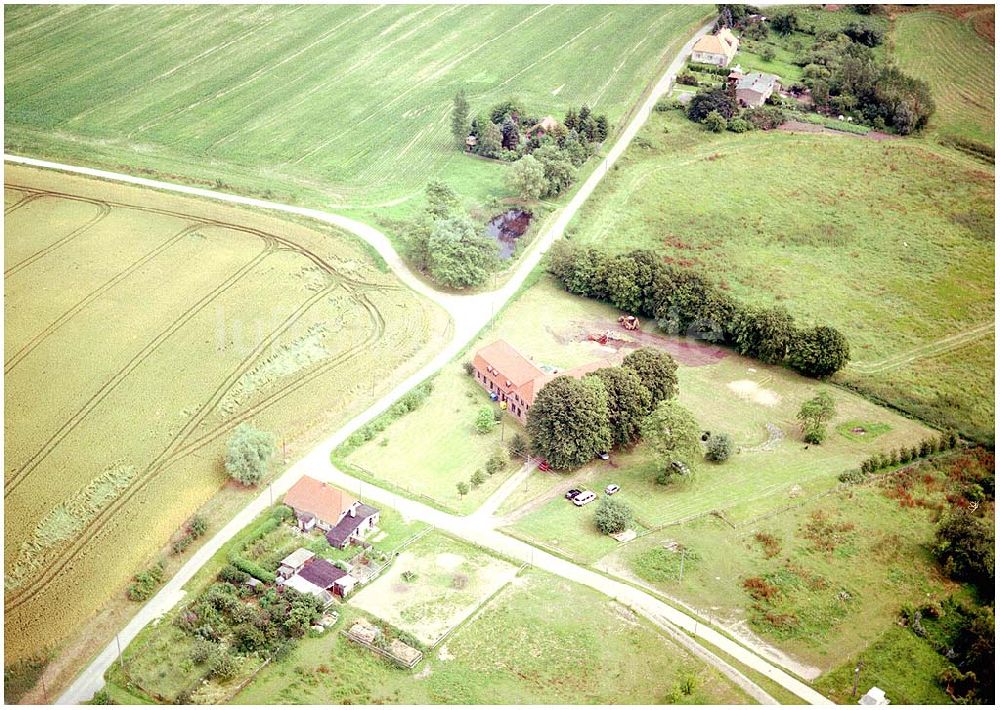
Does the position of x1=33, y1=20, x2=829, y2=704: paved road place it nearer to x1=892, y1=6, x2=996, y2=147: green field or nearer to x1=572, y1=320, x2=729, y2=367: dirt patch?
x1=572, y1=320, x2=729, y2=367: dirt patch

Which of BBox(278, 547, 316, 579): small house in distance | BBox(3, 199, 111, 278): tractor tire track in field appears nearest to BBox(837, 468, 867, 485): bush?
BBox(278, 547, 316, 579): small house in distance

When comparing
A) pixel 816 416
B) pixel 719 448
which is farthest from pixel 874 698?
pixel 816 416

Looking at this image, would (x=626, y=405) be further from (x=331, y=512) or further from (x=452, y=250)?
(x=452, y=250)

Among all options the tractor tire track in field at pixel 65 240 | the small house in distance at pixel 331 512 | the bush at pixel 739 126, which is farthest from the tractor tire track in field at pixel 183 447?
the bush at pixel 739 126

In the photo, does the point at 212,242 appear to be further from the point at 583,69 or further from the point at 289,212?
the point at 583,69

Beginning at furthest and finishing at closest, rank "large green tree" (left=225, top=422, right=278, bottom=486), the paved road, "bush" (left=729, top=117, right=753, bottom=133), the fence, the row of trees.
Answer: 1. "bush" (left=729, top=117, right=753, bottom=133)
2. the row of trees
3. "large green tree" (left=225, top=422, right=278, bottom=486)
4. the paved road
5. the fence

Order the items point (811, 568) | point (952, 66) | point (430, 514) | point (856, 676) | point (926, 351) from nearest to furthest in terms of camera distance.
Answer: point (856, 676)
point (811, 568)
point (430, 514)
point (926, 351)
point (952, 66)
